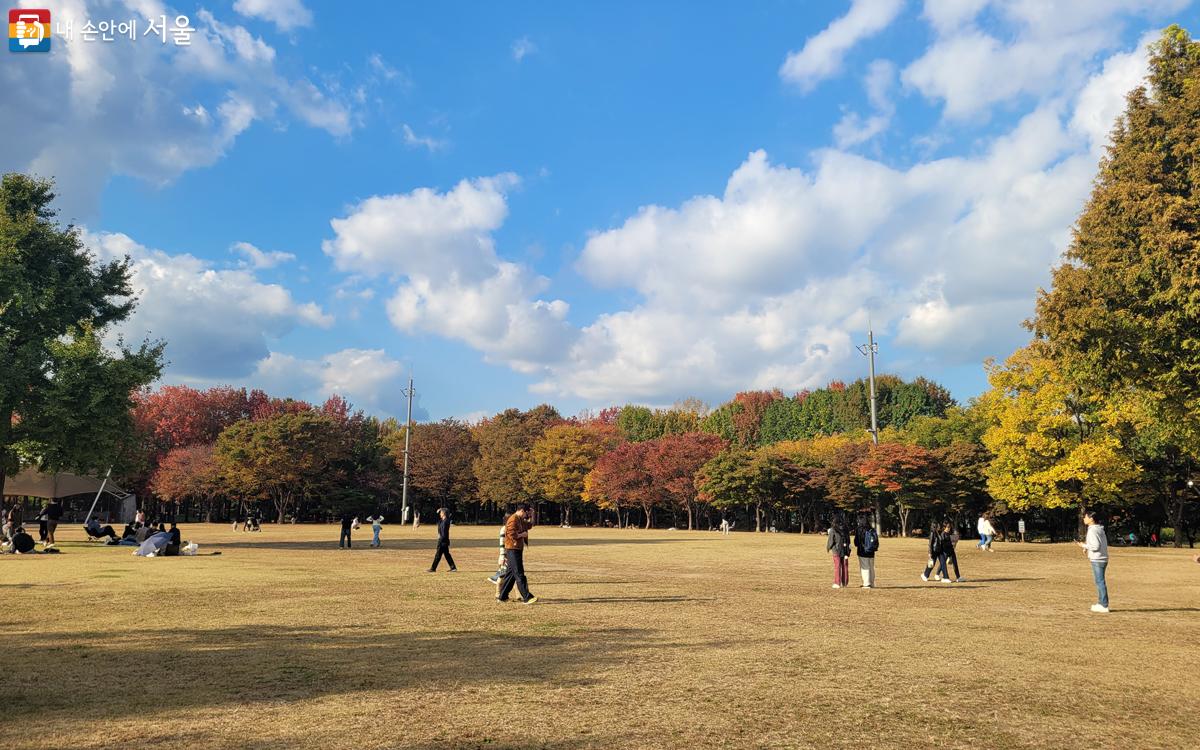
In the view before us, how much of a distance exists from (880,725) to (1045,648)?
516 centimetres

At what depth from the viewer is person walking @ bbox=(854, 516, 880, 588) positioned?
55.9 feet

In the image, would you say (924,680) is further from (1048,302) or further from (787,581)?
(1048,302)

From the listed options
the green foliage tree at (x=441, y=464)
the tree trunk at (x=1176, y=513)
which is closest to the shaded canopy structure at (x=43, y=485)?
the green foliage tree at (x=441, y=464)

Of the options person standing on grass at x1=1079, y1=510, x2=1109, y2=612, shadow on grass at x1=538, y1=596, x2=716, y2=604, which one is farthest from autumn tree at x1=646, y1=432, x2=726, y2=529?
person standing on grass at x1=1079, y1=510, x2=1109, y2=612

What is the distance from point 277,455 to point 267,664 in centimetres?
6628

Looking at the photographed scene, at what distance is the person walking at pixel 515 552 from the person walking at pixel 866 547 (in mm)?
7752

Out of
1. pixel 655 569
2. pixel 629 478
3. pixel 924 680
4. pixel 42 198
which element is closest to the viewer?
pixel 924 680

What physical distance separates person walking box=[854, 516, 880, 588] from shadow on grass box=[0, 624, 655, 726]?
811cm

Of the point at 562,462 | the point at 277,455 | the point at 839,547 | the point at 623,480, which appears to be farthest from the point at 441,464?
the point at 839,547

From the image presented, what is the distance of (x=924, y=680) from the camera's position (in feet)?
26.4

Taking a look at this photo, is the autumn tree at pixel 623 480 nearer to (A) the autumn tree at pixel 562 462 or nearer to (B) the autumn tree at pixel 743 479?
(A) the autumn tree at pixel 562 462

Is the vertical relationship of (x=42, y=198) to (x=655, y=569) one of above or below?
above

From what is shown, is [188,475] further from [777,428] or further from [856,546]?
[856,546]

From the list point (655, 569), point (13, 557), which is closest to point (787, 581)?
point (655, 569)
